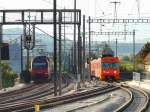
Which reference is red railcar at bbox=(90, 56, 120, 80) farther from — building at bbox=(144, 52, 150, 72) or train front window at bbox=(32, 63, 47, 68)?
building at bbox=(144, 52, 150, 72)

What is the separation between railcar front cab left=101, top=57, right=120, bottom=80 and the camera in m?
65.8

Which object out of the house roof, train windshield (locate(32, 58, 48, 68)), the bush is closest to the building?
the house roof

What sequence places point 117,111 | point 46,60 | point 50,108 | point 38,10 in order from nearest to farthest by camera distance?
1. point 117,111
2. point 50,108
3. point 38,10
4. point 46,60

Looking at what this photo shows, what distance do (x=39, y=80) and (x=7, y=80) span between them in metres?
4.38

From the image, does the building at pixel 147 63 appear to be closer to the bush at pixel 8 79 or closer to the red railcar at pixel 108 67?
the bush at pixel 8 79

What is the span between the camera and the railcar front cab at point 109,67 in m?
65.8

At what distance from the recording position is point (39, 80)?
76.4 metres

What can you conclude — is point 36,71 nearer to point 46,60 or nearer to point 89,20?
point 46,60

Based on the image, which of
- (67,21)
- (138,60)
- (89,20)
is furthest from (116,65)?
(138,60)

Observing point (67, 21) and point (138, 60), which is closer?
point (67, 21)

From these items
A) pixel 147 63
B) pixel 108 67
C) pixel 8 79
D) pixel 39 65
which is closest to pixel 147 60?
pixel 147 63

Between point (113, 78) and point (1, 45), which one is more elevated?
point (1, 45)

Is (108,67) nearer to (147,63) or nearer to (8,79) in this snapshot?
(8,79)

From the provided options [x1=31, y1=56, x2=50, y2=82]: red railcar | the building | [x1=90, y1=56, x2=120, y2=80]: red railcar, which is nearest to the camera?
[x1=90, y1=56, x2=120, y2=80]: red railcar
